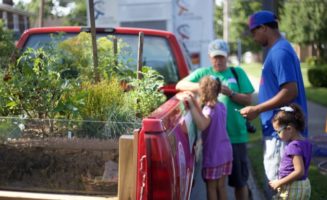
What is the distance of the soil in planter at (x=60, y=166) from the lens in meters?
2.98

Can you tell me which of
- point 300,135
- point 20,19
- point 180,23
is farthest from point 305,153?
point 20,19

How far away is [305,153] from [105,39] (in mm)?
2418

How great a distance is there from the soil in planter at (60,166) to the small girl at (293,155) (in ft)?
4.29

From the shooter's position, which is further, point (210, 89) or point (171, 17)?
point (171, 17)

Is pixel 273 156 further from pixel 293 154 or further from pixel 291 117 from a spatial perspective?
pixel 291 117

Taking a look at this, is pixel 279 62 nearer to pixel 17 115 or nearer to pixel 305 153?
pixel 305 153

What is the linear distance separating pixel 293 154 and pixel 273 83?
1.98ft

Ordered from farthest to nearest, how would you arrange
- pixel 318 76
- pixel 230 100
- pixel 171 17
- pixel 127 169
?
pixel 318 76 < pixel 171 17 < pixel 230 100 < pixel 127 169

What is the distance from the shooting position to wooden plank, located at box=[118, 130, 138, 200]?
2.75 m

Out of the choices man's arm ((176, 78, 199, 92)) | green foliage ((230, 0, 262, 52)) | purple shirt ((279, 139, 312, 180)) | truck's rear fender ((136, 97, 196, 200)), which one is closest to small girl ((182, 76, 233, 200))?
man's arm ((176, 78, 199, 92))

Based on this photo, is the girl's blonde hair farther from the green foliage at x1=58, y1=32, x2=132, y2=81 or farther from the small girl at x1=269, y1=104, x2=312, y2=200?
the small girl at x1=269, y1=104, x2=312, y2=200

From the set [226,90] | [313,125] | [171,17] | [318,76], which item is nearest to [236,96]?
[226,90]

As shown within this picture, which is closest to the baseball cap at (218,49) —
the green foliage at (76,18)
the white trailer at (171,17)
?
the white trailer at (171,17)

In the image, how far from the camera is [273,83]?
391 centimetres
